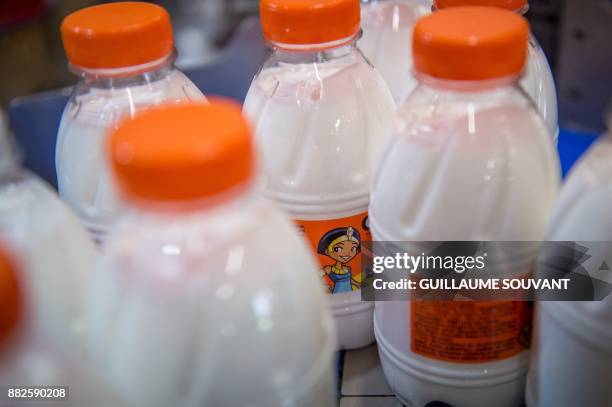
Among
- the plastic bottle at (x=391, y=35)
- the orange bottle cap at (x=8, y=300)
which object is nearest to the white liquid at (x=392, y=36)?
the plastic bottle at (x=391, y=35)

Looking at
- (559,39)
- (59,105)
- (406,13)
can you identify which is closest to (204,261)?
(406,13)

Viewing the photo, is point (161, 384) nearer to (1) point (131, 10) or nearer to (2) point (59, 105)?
(1) point (131, 10)

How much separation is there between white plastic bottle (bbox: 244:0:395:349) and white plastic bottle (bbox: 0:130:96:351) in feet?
0.74

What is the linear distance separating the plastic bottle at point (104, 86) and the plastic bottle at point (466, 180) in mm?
263

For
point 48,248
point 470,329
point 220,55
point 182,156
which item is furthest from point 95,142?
point 220,55

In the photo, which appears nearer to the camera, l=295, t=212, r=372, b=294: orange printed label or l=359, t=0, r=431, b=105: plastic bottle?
l=295, t=212, r=372, b=294: orange printed label

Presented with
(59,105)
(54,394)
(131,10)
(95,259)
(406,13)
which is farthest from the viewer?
(59,105)

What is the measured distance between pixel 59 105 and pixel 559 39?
3.69 ft

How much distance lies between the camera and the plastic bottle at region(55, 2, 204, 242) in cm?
68

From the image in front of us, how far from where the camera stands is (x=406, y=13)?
0.89 meters

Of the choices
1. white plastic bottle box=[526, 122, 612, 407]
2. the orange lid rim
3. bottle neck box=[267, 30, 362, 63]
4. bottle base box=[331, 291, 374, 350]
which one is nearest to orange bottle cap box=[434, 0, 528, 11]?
the orange lid rim

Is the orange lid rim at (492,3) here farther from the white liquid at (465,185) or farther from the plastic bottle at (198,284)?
the plastic bottle at (198,284)

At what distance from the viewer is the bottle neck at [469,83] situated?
22.0 inches

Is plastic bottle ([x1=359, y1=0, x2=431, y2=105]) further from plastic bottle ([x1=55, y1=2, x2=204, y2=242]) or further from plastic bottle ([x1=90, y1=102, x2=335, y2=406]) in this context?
plastic bottle ([x1=90, y1=102, x2=335, y2=406])
